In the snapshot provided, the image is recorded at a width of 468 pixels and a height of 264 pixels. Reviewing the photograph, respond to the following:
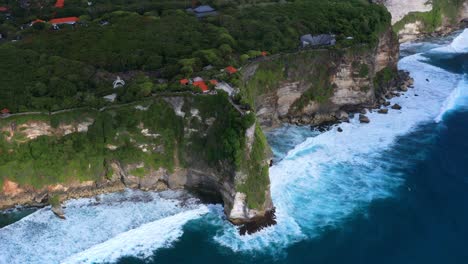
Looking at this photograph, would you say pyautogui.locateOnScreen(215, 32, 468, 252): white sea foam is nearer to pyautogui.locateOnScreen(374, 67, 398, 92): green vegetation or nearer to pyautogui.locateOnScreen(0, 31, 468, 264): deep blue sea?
pyautogui.locateOnScreen(0, 31, 468, 264): deep blue sea

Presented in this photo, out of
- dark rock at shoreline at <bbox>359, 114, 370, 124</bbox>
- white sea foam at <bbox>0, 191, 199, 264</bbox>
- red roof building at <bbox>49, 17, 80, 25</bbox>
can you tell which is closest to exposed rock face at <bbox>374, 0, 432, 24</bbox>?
dark rock at shoreline at <bbox>359, 114, 370, 124</bbox>

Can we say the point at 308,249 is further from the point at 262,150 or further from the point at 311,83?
the point at 311,83

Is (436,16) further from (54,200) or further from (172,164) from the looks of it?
(54,200)

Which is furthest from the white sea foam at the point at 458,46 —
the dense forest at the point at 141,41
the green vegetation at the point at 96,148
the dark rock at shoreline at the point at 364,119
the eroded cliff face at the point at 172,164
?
the green vegetation at the point at 96,148

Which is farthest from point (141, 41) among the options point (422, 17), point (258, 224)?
point (422, 17)

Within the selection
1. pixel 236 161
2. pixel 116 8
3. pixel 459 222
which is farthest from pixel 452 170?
pixel 116 8

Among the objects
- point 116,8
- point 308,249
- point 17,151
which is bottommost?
point 308,249

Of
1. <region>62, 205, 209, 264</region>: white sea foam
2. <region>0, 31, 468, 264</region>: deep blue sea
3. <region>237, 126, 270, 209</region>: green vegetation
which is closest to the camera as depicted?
<region>62, 205, 209, 264</region>: white sea foam

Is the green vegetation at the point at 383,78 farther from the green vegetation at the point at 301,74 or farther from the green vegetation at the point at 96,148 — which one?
the green vegetation at the point at 96,148
